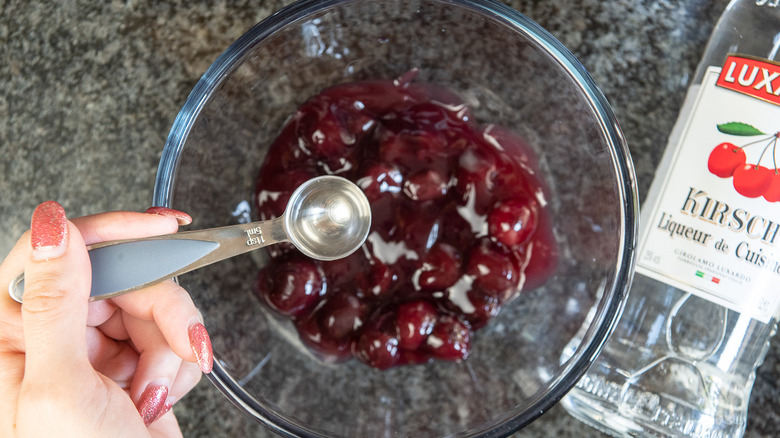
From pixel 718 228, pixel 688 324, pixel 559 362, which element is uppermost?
pixel 718 228

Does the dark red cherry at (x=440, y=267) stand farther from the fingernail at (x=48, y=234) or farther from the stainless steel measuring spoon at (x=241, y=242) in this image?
the fingernail at (x=48, y=234)

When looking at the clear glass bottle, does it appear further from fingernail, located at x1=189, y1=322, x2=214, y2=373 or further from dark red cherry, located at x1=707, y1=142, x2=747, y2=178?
fingernail, located at x1=189, y1=322, x2=214, y2=373

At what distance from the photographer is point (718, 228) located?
30.9 inches

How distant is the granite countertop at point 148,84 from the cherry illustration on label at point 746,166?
0.44 ft

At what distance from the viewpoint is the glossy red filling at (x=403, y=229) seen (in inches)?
32.4

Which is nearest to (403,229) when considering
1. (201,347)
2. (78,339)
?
(201,347)

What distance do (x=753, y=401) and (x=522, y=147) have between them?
52 cm

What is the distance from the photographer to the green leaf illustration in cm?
76

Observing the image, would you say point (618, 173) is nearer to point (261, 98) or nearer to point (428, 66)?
point (428, 66)

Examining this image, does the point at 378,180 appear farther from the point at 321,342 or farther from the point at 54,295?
the point at 54,295

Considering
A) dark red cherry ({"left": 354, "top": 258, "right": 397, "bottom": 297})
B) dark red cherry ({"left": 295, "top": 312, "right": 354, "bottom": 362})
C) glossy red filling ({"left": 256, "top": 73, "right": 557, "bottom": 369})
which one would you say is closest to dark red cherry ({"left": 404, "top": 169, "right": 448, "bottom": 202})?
glossy red filling ({"left": 256, "top": 73, "right": 557, "bottom": 369})

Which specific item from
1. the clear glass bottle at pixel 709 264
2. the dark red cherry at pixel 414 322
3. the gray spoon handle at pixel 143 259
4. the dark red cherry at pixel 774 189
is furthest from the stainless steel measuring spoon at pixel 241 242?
the dark red cherry at pixel 774 189

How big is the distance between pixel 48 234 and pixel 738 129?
0.80 metres

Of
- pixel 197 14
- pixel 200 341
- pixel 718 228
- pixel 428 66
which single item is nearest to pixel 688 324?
pixel 718 228
